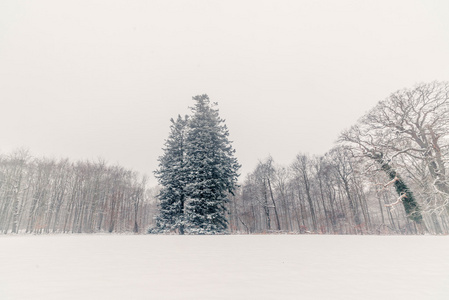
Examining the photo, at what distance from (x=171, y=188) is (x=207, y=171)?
471 cm

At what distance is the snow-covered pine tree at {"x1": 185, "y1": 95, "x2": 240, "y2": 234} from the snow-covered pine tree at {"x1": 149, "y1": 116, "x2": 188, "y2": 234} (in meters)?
1.62

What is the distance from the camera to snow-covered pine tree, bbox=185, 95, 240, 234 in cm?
1599

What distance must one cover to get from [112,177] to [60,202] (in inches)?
328

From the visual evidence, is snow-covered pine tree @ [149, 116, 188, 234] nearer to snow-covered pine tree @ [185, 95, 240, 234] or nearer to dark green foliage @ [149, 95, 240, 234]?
dark green foliage @ [149, 95, 240, 234]

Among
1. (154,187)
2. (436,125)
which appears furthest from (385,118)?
(154,187)

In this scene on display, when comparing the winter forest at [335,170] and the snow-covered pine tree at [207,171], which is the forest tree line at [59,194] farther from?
the snow-covered pine tree at [207,171]

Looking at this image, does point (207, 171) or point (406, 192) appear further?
point (207, 171)

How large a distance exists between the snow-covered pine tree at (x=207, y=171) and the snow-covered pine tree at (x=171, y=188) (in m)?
1.62

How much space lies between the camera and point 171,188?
18953 millimetres
